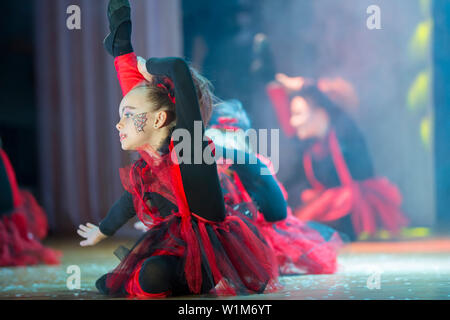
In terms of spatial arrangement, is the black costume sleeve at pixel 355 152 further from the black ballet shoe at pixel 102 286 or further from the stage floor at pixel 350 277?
the black ballet shoe at pixel 102 286

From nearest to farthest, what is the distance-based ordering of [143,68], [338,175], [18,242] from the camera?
[143,68]
[18,242]
[338,175]

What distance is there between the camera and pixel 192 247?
1431mm

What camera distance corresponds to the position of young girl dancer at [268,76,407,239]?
311 centimetres

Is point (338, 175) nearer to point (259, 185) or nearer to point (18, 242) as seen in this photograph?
point (259, 185)

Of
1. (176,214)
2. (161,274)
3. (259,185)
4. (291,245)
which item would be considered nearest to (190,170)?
(176,214)

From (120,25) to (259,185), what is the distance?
614 millimetres

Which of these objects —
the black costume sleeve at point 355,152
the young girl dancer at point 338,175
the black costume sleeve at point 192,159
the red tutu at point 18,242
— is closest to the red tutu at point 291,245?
the black costume sleeve at point 192,159

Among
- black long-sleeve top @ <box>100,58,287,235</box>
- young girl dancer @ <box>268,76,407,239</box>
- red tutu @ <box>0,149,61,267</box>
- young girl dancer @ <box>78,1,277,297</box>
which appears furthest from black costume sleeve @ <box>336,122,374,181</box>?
black long-sleeve top @ <box>100,58,287,235</box>

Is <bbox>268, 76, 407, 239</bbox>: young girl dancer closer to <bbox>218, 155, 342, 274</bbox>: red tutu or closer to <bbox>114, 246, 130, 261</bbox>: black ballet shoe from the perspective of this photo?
<bbox>218, 155, 342, 274</bbox>: red tutu

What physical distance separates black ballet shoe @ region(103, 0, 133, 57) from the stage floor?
65 cm

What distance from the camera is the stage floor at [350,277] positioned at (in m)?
1.43

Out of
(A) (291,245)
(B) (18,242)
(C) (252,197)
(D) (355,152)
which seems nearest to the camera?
(C) (252,197)

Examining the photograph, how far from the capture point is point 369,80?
149 inches

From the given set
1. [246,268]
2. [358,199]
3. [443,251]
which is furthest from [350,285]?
[358,199]
